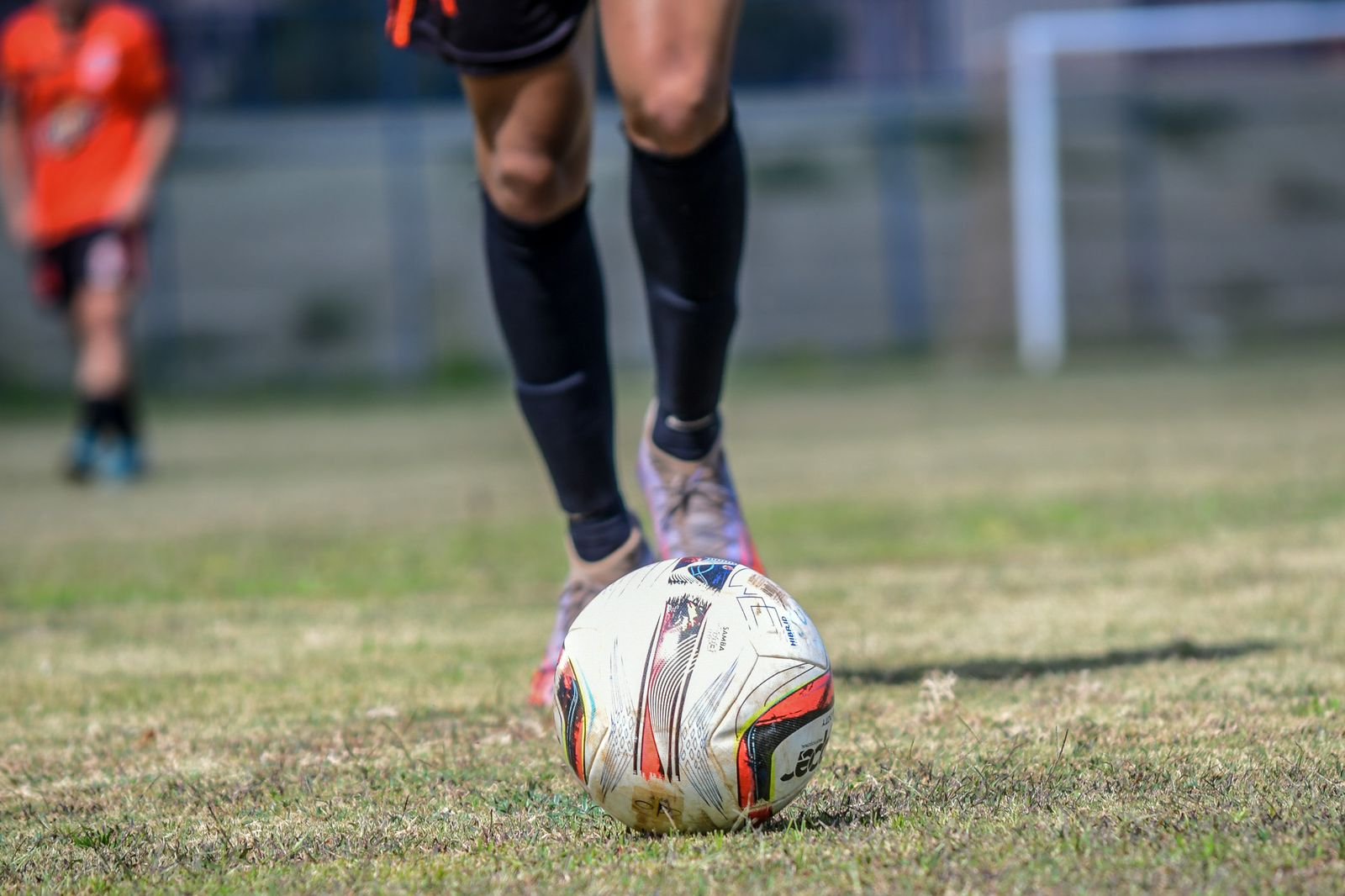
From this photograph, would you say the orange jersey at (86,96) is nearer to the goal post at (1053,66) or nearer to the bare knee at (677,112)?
the bare knee at (677,112)

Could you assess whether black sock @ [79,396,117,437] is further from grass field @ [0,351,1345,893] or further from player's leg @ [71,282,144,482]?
grass field @ [0,351,1345,893]

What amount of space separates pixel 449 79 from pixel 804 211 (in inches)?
151

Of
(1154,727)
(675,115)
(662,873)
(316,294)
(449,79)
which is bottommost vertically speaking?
(316,294)

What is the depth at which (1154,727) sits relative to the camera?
2330mm

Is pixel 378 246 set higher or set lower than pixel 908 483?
lower

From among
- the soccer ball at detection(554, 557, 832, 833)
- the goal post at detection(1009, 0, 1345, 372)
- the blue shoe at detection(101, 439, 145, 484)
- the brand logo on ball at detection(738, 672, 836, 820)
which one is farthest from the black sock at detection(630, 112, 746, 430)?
the goal post at detection(1009, 0, 1345, 372)

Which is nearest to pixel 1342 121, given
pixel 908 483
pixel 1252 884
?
pixel 908 483

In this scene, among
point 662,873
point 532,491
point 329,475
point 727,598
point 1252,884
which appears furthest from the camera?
point 329,475

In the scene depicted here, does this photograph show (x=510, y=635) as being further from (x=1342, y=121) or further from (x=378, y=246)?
(x=1342, y=121)

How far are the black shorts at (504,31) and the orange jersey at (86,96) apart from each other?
5.34m

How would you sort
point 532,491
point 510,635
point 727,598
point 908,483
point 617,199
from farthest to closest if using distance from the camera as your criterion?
1. point 617,199
2. point 532,491
3. point 908,483
4. point 510,635
5. point 727,598

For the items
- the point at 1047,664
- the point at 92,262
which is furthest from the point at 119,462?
the point at 1047,664

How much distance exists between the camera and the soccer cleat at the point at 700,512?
2770mm

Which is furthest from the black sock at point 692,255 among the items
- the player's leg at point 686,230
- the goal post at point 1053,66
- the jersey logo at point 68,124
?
the goal post at point 1053,66
